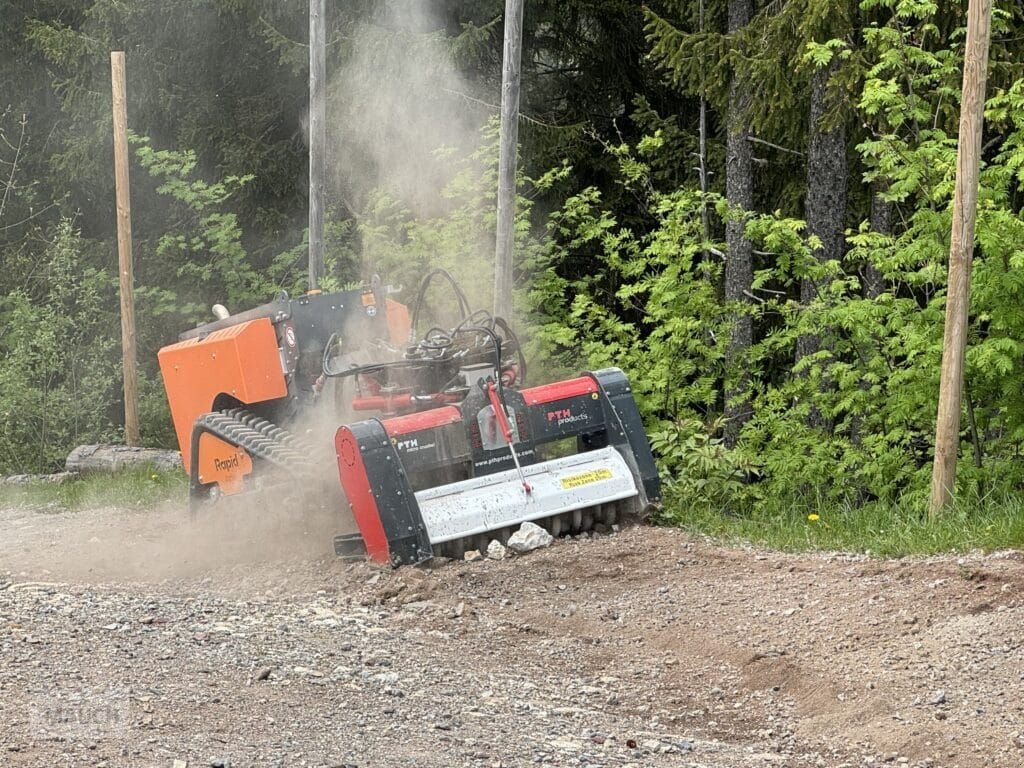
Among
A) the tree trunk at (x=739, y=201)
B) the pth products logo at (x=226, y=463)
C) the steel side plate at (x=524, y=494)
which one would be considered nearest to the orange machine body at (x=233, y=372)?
the pth products logo at (x=226, y=463)

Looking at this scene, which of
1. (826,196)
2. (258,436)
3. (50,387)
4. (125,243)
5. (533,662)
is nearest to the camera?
(533,662)

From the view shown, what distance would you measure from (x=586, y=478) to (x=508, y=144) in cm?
587

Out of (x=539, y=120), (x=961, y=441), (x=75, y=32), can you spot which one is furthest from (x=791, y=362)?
(x=75, y=32)

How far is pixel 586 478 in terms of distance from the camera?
8.77 metres

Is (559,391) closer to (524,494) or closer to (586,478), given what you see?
(586,478)

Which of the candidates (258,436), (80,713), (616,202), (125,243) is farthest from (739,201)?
(80,713)

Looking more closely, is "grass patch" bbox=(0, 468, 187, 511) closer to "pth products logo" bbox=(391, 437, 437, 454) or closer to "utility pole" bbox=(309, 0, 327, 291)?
"utility pole" bbox=(309, 0, 327, 291)

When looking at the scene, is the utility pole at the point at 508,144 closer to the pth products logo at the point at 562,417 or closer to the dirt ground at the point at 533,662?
the pth products logo at the point at 562,417

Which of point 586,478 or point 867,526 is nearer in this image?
point 867,526

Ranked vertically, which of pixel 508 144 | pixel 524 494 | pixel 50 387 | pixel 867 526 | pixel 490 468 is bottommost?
pixel 50 387

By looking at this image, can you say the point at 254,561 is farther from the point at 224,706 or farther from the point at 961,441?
the point at 961,441

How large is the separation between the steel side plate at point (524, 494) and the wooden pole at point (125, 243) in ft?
32.0

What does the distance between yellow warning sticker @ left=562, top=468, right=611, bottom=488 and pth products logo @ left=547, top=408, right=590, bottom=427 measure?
40 cm

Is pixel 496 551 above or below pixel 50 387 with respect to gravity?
above
